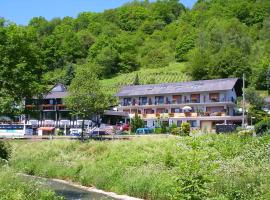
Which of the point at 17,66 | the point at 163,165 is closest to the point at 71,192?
the point at 163,165

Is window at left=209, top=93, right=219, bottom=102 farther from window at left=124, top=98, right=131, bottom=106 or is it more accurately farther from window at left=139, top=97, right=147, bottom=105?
window at left=124, top=98, right=131, bottom=106

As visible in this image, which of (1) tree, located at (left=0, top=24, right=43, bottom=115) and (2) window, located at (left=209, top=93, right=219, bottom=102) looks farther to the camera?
(2) window, located at (left=209, top=93, right=219, bottom=102)

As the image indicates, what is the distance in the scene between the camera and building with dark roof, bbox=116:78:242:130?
72.5 meters

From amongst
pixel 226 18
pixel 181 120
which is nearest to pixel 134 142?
pixel 181 120

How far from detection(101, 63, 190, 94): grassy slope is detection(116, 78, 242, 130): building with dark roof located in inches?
911

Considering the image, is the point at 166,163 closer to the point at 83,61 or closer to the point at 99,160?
the point at 99,160

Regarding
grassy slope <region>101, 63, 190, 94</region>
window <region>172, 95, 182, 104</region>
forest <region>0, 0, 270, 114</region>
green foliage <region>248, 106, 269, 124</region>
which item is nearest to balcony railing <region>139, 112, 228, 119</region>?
window <region>172, 95, 182, 104</region>

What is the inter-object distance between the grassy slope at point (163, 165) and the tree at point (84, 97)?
31.1 ft

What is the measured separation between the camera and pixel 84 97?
52.3 metres

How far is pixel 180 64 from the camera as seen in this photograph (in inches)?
5118

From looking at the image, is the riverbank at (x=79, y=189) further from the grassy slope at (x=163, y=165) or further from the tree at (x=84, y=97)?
the tree at (x=84, y=97)

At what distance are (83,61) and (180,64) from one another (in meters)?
31.4

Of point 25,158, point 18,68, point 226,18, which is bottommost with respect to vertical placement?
point 25,158

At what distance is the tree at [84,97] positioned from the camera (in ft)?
171
